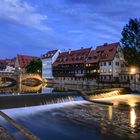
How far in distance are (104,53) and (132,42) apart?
1363cm

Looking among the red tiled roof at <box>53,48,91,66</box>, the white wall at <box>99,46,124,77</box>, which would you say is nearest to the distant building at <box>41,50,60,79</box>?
the red tiled roof at <box>53,48,91,66</box>

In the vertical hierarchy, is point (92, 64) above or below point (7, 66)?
below

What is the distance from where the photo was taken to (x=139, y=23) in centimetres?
7525

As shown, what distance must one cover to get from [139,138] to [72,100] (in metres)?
20.0

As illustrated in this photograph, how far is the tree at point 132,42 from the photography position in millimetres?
71488

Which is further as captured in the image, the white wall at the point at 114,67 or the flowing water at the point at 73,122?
the white wall at the point at 114,67

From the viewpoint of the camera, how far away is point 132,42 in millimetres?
74062

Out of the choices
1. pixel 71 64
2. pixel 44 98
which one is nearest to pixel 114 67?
pixel 71 64

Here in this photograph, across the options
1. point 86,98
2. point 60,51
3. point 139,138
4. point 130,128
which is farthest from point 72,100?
point 60,51

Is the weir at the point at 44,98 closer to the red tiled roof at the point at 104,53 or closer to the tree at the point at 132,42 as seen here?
the tree at the point at 132,42

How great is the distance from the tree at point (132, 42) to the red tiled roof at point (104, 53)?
842 cm

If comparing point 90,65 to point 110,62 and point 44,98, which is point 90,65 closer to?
point 110,62

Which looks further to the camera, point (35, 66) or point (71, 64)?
point (35, 66)

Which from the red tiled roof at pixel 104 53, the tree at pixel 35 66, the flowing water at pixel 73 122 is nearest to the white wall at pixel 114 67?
the red tiled roof at pixel 104 53
